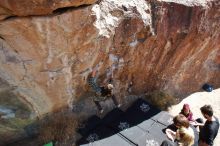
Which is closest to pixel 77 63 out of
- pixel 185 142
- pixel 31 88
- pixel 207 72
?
pixel 31 88

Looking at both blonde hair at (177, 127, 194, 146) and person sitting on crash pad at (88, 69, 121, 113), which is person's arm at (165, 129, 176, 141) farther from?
person sitting on crash pad at (88, 69, 121, 113)

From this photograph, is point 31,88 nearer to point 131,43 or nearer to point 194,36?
point 131,43

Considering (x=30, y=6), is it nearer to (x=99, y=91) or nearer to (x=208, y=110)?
(x=99, y=91)

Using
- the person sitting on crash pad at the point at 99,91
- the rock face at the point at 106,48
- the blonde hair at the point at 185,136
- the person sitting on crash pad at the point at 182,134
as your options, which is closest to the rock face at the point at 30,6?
the rock face at the point at 106,48

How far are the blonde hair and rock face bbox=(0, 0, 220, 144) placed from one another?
5.98 feet

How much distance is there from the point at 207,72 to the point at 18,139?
4.74 m

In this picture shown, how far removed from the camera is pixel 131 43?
19.5 ft

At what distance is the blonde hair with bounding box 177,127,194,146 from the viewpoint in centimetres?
498

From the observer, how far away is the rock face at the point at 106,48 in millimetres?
4559

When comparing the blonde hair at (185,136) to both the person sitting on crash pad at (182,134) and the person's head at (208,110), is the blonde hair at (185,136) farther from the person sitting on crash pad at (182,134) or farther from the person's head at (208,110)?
the person's head at (208,110)

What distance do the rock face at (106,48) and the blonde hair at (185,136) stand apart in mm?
1823

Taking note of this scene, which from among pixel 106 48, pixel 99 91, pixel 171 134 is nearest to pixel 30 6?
pixel 106 48

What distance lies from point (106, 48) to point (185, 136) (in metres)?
2.03

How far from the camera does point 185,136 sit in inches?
196
